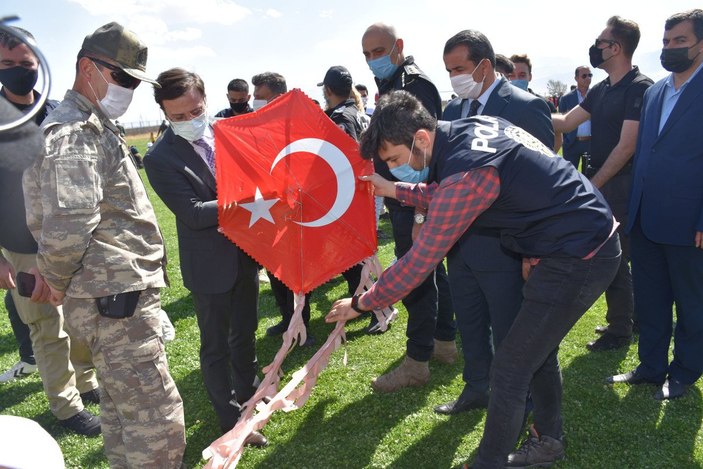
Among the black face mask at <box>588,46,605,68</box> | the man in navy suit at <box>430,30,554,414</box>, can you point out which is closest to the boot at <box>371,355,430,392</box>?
the man in navy suit at <box>430,30,554,414</box>

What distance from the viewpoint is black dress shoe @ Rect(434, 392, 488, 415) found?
3492 mm

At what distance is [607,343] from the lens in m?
4.34

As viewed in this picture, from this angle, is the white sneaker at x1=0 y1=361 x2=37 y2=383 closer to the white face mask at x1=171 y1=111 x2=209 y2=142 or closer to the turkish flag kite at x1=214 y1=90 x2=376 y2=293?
the turkish flag kite at x1=214 y1=90 x2=376 y2=293

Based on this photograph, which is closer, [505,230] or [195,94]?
[505,230]

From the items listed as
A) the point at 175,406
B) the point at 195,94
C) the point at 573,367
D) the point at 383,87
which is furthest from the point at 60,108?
the point at 573,367

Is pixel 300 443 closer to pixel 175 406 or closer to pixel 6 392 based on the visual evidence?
pixel 175 406

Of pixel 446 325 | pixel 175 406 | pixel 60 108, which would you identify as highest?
pixel 60 108

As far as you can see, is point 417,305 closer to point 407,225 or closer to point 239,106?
point 407,225

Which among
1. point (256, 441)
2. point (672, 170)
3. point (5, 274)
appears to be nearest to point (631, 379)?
point (672, 170)

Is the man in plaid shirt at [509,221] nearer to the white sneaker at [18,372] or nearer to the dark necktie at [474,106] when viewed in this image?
the dark necktie at [474,106]

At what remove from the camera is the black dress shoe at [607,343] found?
432 centimetres

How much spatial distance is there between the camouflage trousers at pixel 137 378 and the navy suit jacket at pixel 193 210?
424 mm

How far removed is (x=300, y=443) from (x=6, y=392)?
2759 millimetres

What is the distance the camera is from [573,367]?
13.3 feet
